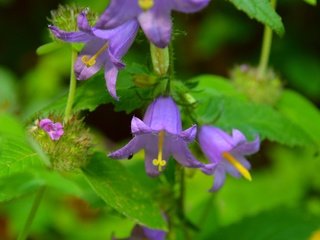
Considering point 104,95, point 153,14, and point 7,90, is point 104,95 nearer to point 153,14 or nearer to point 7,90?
point 153,14

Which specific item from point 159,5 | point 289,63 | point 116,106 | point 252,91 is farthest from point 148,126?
point 289,63

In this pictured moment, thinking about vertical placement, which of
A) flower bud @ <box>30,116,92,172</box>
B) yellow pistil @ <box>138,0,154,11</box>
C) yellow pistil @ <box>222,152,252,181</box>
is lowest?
yellow pistil @ <box>222,152,252,181</box>

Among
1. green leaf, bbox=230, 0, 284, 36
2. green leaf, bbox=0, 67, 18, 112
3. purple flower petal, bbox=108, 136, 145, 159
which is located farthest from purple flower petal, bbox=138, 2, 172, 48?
green leaf, bbox=0, 67, 18, 112

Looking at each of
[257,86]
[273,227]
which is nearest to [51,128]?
[273,227]

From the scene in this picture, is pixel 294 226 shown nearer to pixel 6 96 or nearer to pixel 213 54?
pixel 6 96

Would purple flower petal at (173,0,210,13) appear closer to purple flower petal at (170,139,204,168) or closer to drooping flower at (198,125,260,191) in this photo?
purple flower petal at (170,139,204,168)

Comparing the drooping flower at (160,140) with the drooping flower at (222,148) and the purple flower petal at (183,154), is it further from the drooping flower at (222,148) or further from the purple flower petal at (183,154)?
the drooping flower at (222,148)

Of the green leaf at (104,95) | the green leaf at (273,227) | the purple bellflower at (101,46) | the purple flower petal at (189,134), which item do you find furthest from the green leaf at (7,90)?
the purple flower petal at (189,134)
